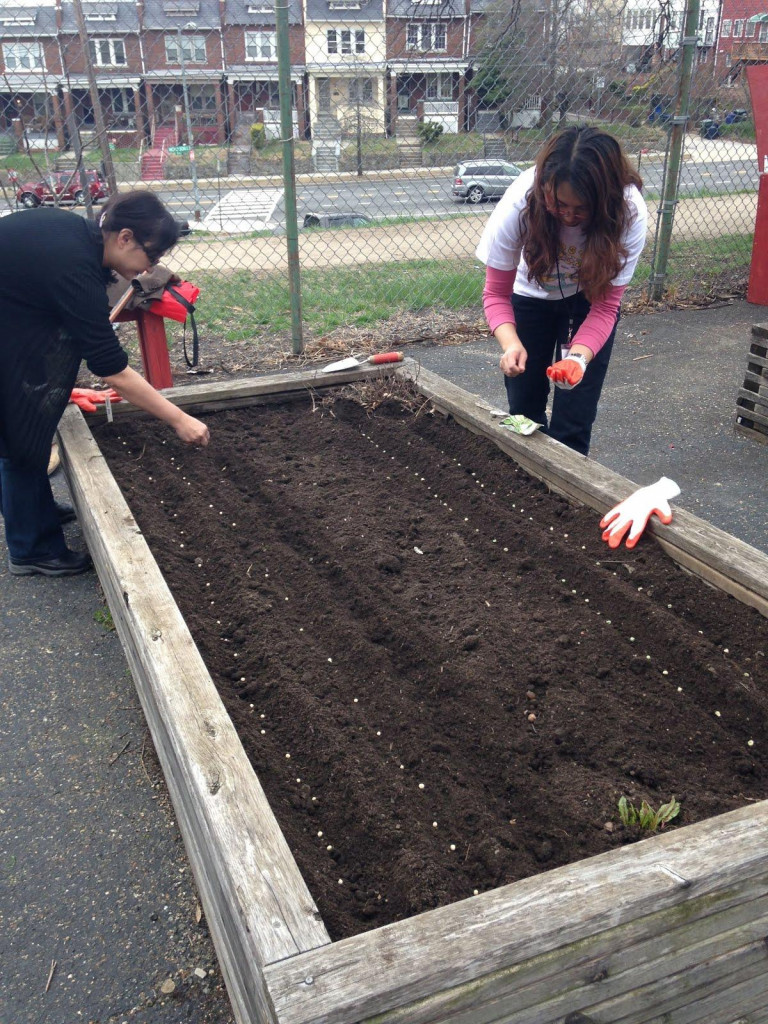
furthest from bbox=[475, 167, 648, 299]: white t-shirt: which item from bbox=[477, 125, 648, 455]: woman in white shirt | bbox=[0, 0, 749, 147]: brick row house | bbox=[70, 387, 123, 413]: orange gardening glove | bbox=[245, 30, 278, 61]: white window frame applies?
bbox=[245, 30, 278, 61]: white window frame

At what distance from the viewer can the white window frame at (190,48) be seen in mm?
6441

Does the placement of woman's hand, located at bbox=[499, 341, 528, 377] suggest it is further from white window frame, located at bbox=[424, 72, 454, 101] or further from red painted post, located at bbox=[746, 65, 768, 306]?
red painted post, located at bbox=[746, 65, 768, 306]

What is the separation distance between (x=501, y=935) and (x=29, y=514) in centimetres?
258

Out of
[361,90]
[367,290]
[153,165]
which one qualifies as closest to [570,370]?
[361,90]

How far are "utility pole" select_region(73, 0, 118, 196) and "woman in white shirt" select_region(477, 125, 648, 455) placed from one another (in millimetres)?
2579

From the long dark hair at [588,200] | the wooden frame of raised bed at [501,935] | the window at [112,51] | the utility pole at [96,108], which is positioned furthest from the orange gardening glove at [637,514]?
the window at [112,51]

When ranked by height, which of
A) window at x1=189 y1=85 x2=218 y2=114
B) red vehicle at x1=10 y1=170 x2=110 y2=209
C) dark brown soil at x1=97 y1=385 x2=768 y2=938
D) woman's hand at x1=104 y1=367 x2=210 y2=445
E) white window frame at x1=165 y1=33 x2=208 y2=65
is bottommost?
dark brown soil at x1=97 y1=385 x2=768 y2=938

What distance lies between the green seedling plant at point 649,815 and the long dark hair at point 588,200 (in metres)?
1.78

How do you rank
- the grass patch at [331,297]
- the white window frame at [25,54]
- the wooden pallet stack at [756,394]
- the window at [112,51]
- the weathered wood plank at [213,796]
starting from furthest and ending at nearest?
1. the window at [112,51]
2. the grass patch at [331,297]
3. the white window frame at [25,54]
4. the wooden pallet stack at [756,394]
5. the weathered wood plank at [213,796]

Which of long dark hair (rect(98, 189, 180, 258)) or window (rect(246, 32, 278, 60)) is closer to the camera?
long dark hair (rect(98, 189, 180, 258))

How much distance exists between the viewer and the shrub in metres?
6.36

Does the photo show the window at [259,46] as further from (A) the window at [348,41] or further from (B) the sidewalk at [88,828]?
(B) the sidewalk at [88,828]

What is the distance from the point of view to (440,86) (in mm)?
6070

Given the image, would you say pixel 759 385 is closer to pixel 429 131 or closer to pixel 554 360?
pixel 554 360
